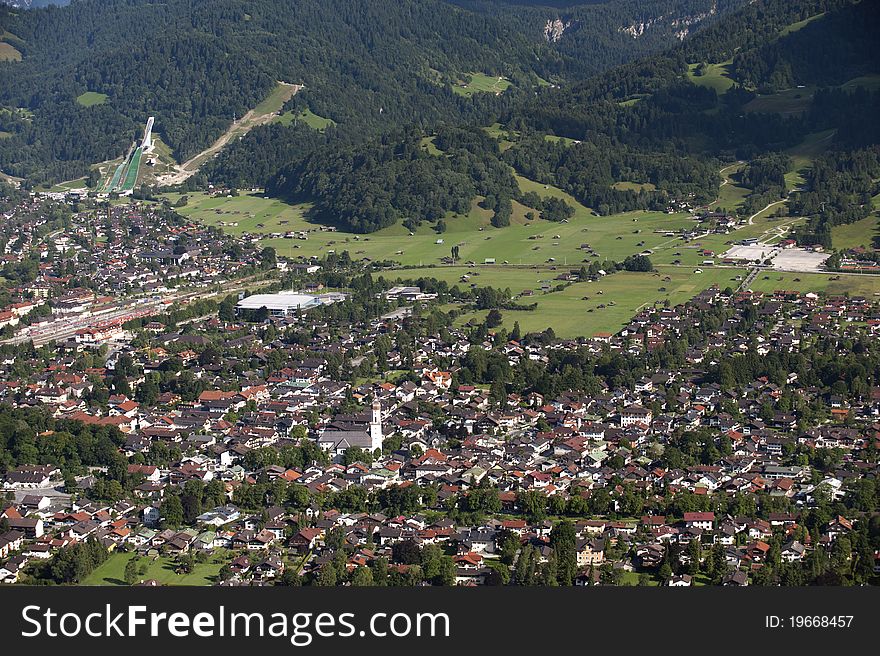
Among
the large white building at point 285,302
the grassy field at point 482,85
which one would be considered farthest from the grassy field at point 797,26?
the large white building at point 285,302

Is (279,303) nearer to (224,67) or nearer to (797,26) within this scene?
(224,67)

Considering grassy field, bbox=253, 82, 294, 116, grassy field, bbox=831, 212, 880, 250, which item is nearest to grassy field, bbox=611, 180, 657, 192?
grassy field, bbox=831, 212, 880, 250

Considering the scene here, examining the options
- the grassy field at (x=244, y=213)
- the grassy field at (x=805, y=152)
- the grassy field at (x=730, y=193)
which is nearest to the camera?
the grassy field at (x=244, y=213)

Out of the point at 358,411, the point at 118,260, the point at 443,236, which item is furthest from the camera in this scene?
the point at 443,236

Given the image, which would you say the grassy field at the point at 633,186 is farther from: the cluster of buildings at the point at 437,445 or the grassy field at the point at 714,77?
the cluster of buildings at the point at 437,445

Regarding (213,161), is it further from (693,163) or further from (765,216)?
(765,216)

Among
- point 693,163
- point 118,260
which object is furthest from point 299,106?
point 118,260
